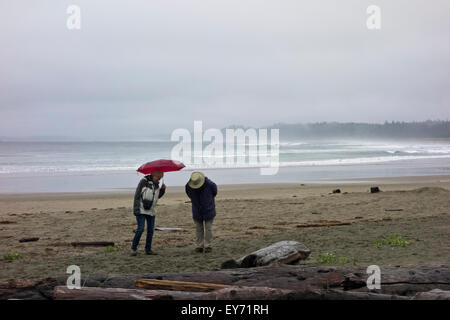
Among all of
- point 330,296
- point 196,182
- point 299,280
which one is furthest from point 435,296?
point 196,182

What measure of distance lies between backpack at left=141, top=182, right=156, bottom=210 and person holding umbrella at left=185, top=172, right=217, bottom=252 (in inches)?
30.0

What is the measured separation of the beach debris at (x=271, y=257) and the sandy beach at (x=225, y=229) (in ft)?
2.42

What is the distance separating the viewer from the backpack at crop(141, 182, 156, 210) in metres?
9.58

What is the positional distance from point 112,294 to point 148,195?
4.63m

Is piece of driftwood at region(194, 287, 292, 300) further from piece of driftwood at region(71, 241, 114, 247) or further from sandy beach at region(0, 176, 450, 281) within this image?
piece of driftwood at region(71, 241, 114, 247)

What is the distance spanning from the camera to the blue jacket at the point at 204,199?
9.96 metres

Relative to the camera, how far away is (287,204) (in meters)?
18.2

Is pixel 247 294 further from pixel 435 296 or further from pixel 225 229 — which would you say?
pixel 225 229

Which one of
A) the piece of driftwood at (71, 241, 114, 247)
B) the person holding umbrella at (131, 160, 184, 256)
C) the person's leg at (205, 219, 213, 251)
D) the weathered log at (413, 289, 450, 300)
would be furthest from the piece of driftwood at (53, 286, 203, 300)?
the piece of driftwood at (71, 241, 114, 247)

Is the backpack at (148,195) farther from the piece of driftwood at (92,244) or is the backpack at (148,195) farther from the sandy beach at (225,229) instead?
→ the piece of driftwood at (92,244)

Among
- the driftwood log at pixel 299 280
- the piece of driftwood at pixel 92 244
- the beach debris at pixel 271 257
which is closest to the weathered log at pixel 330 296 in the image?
the driftwood log at pixel 299 280
